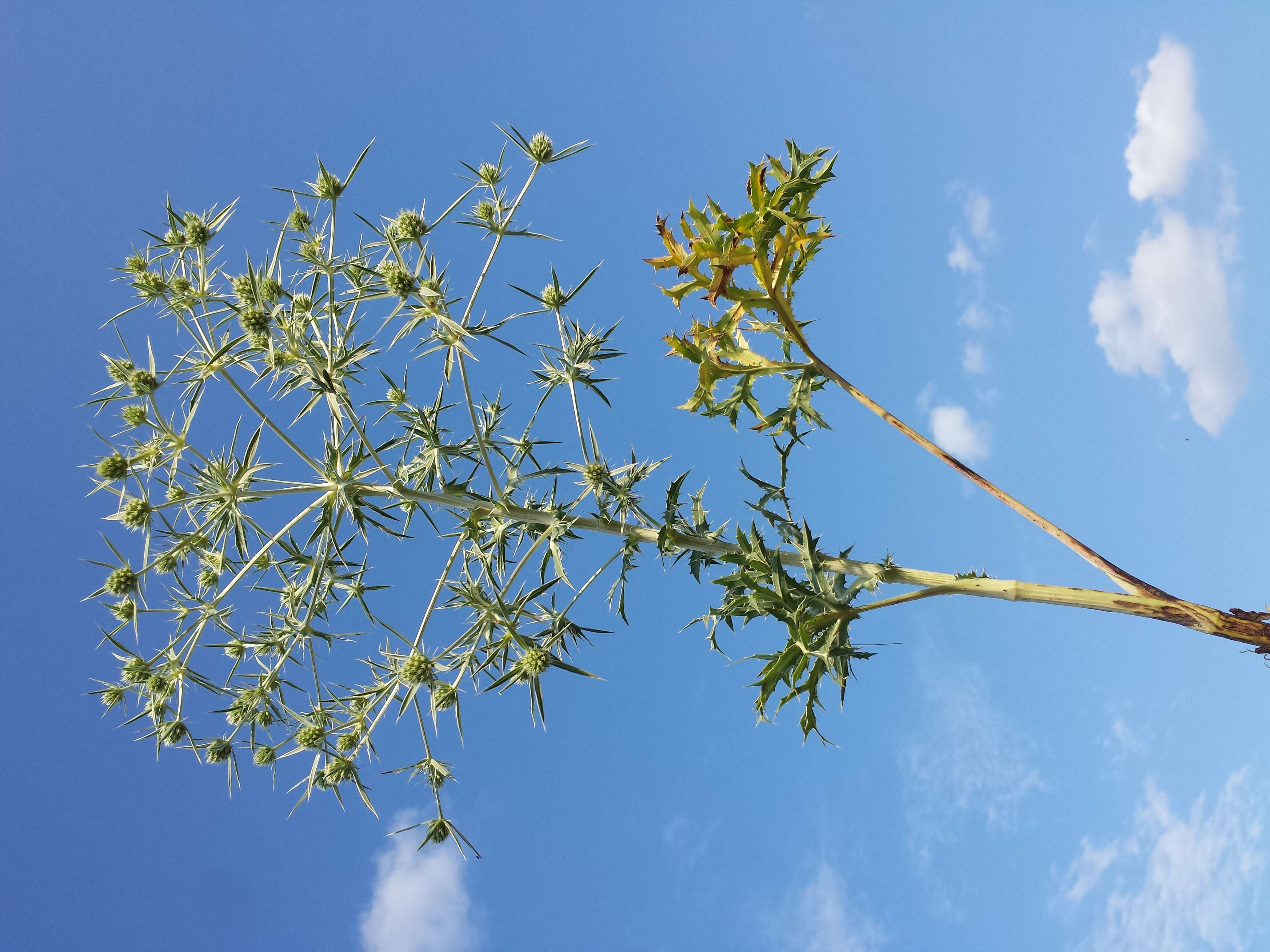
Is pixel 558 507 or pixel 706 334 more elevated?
pixel 706 334

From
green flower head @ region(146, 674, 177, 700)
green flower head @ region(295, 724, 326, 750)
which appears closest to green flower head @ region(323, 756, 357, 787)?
green flower head @ region(295, 724, 326, 750)

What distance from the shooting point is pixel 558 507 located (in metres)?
3.99

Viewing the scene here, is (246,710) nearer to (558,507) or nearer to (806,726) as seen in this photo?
(558,507)

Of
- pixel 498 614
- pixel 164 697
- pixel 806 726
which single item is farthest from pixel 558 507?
pixel 164 697

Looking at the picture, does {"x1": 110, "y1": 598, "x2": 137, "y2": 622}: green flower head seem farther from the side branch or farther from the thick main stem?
the thick main stem

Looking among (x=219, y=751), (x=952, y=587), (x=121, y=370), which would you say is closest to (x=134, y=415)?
(x=121, y=370)

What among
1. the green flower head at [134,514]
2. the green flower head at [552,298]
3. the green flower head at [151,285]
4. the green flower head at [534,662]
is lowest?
the green flower head at [534,662]

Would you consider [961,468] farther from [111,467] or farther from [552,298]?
[111,467]

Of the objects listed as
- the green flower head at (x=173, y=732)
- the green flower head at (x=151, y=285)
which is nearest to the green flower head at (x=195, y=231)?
the green flower head at (x=151, y=285)

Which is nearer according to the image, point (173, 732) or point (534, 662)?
point (534, 662)

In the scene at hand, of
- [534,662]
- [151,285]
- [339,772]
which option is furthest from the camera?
[339,772]

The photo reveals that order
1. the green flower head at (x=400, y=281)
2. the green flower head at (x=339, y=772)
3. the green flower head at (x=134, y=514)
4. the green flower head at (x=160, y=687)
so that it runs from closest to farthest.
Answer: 1. the green flower head at (x=400, y=281)
2. the green flower head at (x=134, y=514)
3. the green flower head at (x=160, y=687)
4. the green flower head at (x=339, y=772)

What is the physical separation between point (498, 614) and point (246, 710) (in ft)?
4.77

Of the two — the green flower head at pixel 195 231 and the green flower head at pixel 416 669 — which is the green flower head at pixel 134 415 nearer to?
the green flower head at pixel 195 231
